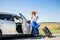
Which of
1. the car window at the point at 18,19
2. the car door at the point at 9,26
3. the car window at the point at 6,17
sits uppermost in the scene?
the car window at the point at 6,17

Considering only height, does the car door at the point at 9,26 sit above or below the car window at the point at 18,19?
below

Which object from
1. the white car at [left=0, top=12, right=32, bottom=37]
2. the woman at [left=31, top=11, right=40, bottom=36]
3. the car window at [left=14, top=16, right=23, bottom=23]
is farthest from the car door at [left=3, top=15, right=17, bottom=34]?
the woman at [left=31, top=11, right=40, bottom=36]

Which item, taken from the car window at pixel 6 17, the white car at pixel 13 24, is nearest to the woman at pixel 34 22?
the white car at pixel 13 24

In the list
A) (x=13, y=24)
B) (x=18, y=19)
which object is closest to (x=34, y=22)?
(x=18, y=19)

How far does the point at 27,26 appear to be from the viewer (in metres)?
12.3

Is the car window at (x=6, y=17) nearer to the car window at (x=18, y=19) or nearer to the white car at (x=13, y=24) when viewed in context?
the white car at (x=13, y=24)

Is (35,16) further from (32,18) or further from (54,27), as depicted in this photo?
(54,27)

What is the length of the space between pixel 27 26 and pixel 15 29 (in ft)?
2.22

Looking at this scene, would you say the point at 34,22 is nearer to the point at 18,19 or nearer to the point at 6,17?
the point at 18,19

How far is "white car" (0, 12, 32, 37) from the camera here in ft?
38.0

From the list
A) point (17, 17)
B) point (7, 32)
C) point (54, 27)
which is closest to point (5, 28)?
point (7, 32)

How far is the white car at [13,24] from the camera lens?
38.0 ft

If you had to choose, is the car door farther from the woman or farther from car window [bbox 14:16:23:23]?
the woman

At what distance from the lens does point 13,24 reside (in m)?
11.8
